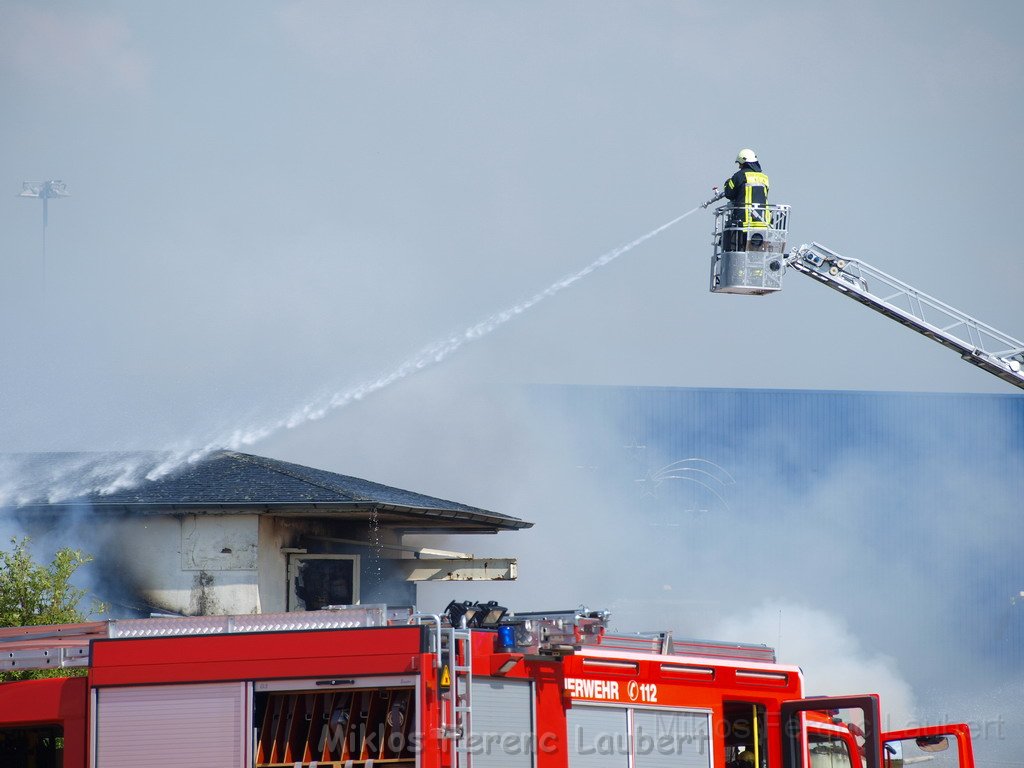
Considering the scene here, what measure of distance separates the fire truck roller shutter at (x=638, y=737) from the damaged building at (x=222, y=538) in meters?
6.12

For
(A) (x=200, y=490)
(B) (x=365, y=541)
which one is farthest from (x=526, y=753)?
(B) (x=365, y=541)

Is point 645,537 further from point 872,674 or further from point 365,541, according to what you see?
point 365,541

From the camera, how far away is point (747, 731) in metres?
9.99

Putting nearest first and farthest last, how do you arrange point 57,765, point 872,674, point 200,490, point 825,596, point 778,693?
point 57,765 → point 778,693 → point 200,490 → point 872,674 → point 825,596

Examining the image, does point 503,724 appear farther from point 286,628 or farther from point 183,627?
point 183,627

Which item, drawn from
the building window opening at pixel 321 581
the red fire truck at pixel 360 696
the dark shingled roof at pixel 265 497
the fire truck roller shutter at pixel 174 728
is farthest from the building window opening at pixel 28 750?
the building window opening at pixel 321 581

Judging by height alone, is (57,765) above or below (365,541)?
below

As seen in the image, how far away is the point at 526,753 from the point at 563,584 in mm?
18346

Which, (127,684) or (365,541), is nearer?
(127,684)

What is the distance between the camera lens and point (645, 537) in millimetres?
31766

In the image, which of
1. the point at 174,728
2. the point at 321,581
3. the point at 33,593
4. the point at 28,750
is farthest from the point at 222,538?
the point at 174,728

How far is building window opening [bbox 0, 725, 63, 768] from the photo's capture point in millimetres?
9180

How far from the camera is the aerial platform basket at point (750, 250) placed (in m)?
15.5

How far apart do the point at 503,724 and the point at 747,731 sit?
213cm
